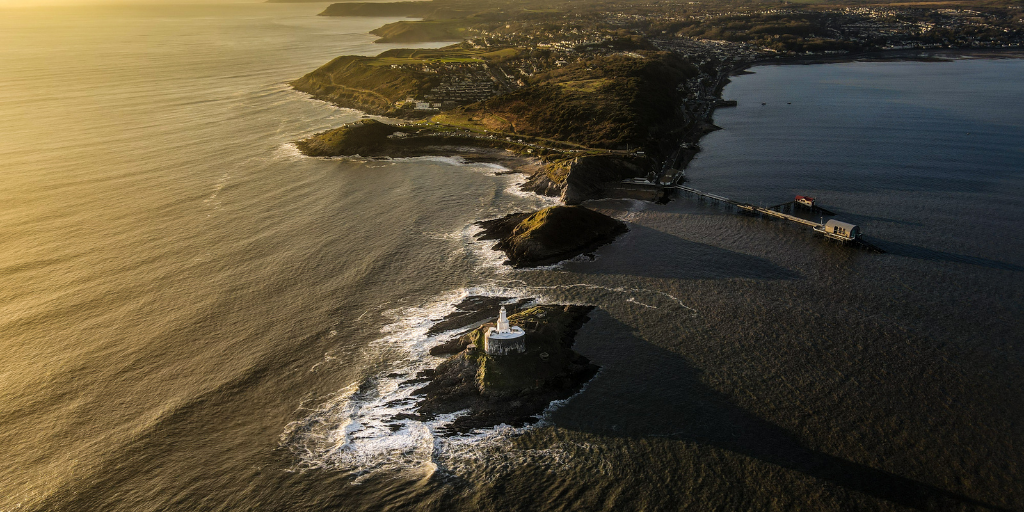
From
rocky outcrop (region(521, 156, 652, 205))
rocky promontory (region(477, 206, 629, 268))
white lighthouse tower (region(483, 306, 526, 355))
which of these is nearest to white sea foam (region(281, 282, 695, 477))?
white lighthouse tower (region(483, 306, 526, 355))

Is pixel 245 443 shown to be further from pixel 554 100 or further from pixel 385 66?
pixel 385 66

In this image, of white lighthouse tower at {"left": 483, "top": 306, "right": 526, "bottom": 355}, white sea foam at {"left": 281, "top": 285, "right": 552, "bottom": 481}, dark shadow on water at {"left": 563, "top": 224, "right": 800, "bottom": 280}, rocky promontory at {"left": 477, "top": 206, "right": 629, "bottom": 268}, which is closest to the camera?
white sea foam at {"left": 281, "top": 285, "right": 552, "bottom": 481}

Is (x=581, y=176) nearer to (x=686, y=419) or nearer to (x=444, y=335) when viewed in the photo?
(x=444, y=335)

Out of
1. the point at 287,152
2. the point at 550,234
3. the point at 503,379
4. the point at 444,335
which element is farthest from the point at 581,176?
the point at 287,152

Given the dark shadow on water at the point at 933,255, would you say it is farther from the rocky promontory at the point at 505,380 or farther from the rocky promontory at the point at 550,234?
the rocky promontory at the point at 505,380

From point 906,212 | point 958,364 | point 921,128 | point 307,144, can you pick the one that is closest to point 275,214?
point 307,144

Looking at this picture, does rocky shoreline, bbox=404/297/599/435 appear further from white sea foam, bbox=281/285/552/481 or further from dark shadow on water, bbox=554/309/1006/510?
dark shadow on water, bbox=554/309/1006/510

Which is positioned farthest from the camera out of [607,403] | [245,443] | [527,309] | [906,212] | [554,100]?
[554,100]
